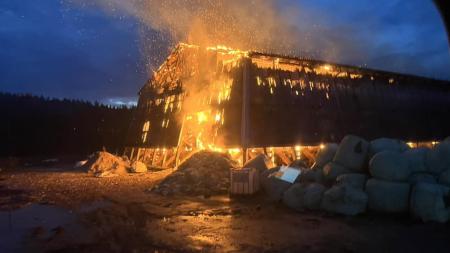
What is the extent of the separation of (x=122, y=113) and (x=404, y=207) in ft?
83.3

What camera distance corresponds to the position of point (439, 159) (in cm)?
874

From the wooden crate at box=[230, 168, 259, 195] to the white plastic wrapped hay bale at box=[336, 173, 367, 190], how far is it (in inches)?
105

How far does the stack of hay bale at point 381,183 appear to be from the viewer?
795cm

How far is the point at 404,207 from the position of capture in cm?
829

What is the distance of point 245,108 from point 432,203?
9.56 metres

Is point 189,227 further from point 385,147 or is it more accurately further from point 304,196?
point 385,147

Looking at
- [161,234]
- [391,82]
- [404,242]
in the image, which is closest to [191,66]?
[391,82]

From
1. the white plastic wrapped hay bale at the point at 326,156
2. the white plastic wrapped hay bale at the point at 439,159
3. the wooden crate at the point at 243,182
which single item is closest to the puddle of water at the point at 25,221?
the wooden crate at the point at 243,182

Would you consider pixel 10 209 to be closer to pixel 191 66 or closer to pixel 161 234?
pixel 161 234

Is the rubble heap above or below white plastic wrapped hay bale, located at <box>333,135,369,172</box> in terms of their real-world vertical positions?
below

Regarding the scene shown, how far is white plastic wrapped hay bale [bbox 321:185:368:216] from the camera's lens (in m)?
8.60

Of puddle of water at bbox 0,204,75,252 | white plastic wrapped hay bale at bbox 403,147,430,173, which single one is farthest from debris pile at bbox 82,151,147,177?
white plastic wrapped hay bale at bbox 403,147,430,173

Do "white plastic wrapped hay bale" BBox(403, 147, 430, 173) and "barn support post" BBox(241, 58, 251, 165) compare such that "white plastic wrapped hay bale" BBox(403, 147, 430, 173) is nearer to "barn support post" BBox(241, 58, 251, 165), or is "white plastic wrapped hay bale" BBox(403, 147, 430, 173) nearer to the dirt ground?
the dirt ground

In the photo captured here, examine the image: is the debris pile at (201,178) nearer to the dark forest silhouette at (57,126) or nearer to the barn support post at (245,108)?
the barn support post at (245,108)
